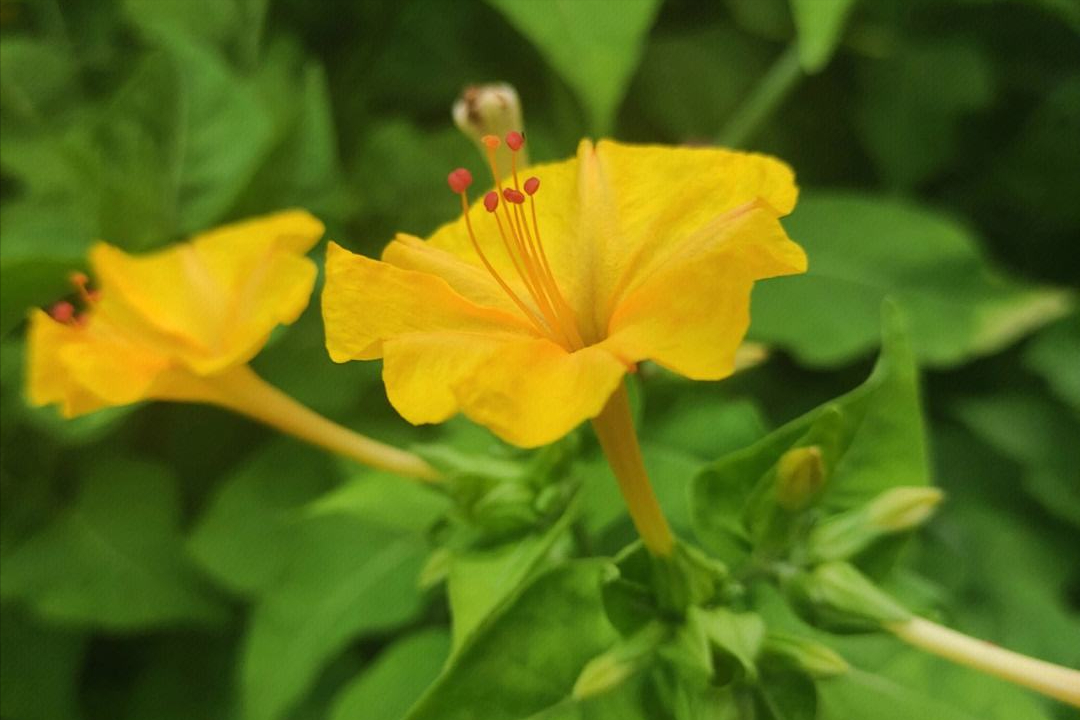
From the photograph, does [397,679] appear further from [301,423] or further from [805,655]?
[805,655]

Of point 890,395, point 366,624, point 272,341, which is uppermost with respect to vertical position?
point 890,395

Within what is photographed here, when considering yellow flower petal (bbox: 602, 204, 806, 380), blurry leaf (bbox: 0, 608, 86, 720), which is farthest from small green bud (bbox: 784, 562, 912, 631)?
blurry leaf (bbox: 0, 608, 86, 720)

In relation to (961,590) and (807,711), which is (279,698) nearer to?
(807,711)

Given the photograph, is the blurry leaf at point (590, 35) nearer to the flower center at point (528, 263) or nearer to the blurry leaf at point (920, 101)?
the flower center at point (528, 263)

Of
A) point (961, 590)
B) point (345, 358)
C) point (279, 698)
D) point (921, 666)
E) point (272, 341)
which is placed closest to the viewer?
point (345, 358)

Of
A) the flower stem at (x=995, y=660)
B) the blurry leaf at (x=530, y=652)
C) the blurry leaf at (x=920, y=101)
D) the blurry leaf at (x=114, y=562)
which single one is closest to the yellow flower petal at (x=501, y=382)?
the blurry leaf at (x=530, y=652)

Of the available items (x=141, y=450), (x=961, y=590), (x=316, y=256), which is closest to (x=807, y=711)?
(x=961, y=590)

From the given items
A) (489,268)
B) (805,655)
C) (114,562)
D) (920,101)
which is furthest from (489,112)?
(920,101)
